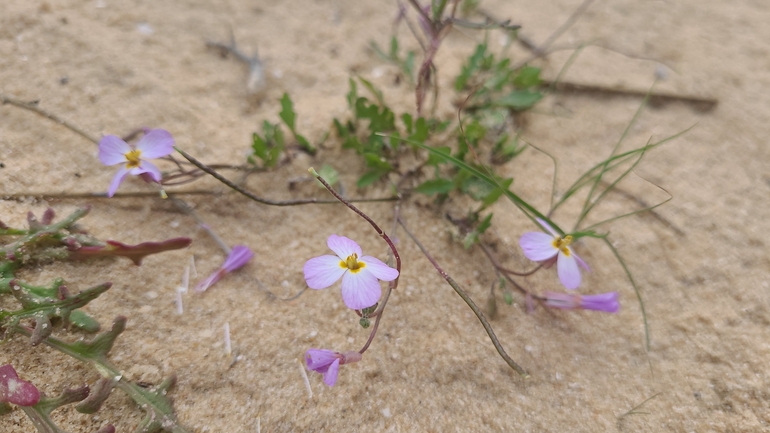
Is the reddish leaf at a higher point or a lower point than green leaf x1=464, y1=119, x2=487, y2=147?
lower

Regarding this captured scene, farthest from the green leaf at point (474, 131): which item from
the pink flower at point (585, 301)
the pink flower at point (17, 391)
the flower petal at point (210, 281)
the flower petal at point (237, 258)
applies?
the pink flower at point (17, 391)

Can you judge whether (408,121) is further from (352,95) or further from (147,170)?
(147,170)

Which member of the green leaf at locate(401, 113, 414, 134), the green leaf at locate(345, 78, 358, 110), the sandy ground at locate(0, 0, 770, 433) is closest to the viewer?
the sandy ground at locate(0, 0, 770, 433)

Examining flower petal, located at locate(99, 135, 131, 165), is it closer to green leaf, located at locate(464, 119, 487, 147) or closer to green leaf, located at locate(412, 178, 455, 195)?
green leaf, located at locate(412, 178, 455, 195)

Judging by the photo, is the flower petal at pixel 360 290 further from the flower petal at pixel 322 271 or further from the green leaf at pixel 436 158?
the green leaf at pixel 436 158

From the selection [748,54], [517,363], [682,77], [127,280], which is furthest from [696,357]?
[748,54]

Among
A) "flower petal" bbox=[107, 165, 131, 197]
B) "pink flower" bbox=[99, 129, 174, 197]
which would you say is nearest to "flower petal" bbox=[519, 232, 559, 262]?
"pink flower" bbox=[99, 129, 174, 197]
